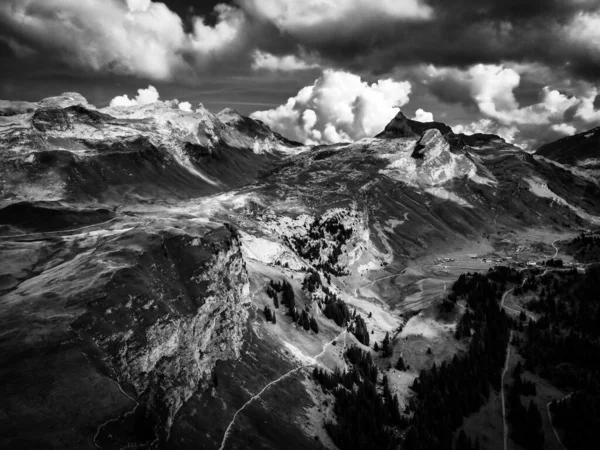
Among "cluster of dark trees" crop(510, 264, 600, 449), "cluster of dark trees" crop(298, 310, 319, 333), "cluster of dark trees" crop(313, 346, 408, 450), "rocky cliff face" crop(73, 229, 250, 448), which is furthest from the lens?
"cluster of dark trees" crop(298, 310, 319, 333)

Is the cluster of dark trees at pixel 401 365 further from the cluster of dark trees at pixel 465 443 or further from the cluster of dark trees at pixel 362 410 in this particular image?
the cluster of dark trees at pixel 465 443

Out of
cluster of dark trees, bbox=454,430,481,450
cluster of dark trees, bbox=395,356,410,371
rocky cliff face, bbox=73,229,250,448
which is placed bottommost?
cluster of dark trees, bbox=454,430,481,450

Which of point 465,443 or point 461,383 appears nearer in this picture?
point 465,443

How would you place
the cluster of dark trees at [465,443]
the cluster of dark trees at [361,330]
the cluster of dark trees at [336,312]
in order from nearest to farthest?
the cluster of dark trees at [465,443], the cluster of dark trees at [361,330], the cluster of dark trees at [336,312]

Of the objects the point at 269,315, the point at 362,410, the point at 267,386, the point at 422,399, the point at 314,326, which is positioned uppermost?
the point at 269,315

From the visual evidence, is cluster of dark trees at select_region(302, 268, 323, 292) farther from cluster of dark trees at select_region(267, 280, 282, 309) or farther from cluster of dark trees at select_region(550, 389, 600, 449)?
cluster of dark trees at select_region(550, 389, 600, 449)

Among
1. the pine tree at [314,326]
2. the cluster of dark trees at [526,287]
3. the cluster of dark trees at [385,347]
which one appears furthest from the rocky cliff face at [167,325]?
the cluster of dark trees at [526,287]

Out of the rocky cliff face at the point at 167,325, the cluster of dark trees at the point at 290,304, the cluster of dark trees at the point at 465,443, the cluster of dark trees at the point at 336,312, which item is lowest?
the cluster of dark trees at the point at 465,443

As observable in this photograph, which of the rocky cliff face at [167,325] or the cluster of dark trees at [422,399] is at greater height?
the rocky cliff face at [167,325]

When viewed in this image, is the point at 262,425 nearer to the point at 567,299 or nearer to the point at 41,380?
the point at 41,380

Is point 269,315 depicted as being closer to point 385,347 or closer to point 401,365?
point 385,347

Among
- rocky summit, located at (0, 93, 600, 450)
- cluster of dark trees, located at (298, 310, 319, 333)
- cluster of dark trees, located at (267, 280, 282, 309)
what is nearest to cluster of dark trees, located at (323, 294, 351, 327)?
rocky summit, located at (0, 93, 600, 450)

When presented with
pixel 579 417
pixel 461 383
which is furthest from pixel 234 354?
pixel 579 417
